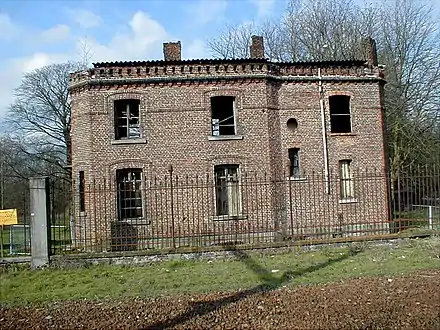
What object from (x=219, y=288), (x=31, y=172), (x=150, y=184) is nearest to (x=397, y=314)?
(x=219, y=288)

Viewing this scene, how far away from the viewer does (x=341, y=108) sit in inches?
880

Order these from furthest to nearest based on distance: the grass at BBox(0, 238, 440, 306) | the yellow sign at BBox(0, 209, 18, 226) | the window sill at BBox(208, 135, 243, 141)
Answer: the window sill at BBox(208, 135, 243, 141) < the yellow sign at BBox(0, 209, 18, 226) < the grass at BBox(0, 238, 440, 306)

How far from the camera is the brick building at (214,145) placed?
1975 cm

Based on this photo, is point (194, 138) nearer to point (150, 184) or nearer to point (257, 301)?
point (150, 184)

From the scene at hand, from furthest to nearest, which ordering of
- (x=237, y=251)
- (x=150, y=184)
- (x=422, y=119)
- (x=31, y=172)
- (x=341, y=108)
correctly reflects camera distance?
(x=31, y=172), (x=422, y=119), (x=341, y=108), (x=150, y=184), (x=237, y=251)

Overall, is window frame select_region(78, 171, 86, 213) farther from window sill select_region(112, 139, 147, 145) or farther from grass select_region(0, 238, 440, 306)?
grass select_region(0, 238, 440, 306)

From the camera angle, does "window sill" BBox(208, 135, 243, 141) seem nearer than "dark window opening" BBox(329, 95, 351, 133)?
Yes

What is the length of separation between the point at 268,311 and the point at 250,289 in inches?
73.4

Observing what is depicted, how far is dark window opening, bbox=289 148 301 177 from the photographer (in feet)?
70.7

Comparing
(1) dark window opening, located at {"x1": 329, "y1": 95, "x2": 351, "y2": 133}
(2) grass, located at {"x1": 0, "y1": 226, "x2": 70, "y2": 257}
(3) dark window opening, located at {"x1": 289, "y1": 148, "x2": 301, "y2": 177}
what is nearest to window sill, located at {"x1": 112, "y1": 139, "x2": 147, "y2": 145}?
(2) grass, located at {"x1": 0, "y1": 226, "x2": 70, "y2": 257}

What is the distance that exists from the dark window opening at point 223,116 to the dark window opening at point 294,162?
281cm

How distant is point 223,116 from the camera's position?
21.5 metres

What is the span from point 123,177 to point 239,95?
234 inches

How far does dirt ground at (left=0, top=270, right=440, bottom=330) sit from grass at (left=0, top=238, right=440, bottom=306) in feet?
2.55
